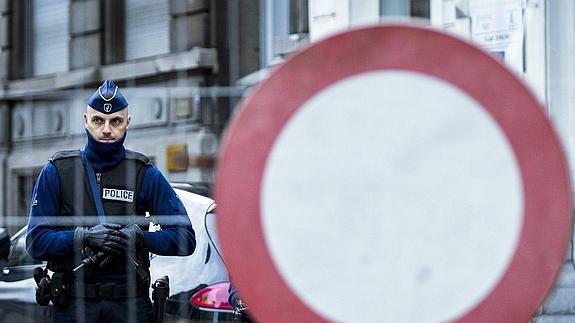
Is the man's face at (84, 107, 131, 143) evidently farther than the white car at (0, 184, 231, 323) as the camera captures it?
No

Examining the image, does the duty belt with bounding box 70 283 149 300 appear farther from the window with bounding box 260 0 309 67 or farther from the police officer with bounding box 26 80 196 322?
the window with bounding box 260 0 309 67

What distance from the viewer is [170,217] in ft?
11.4

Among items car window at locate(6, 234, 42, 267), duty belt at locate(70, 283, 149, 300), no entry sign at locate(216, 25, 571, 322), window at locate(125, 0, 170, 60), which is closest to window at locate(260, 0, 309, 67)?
window at locate(125, 0, 170, 60)

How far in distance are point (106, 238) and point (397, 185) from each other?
1.73 meters

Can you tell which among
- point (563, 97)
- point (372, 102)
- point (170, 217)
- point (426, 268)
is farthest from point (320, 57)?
point (563, 97)

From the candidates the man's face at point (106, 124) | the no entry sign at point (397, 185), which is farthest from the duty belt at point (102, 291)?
the no entry sign at point (397, 185)

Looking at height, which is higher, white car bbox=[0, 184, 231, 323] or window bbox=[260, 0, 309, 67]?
window bbox=[260, 0, 309, 67]

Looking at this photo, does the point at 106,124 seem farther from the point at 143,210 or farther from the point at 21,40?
the point at 21,40

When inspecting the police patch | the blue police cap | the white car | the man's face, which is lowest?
the white car

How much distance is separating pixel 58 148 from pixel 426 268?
2285 mm

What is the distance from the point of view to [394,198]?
1.79 meters

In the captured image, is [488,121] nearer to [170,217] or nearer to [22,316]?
[170,217]

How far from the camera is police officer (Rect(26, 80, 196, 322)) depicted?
11.1 feet

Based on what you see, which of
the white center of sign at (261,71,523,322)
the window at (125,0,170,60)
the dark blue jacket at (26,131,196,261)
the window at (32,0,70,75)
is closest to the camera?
the white center of sign at (261,71,523,322)
